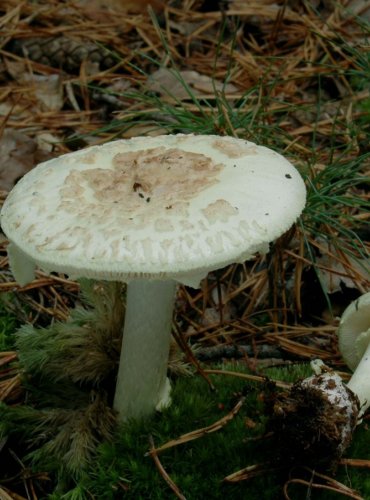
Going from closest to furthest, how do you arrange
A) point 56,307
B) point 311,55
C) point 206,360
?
point 206,360, point 56,307, point 311,55

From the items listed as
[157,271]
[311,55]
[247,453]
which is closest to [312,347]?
[247,453]

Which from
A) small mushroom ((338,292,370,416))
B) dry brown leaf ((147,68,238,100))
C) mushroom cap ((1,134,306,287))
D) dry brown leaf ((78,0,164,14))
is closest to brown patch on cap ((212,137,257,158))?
mushroom cap ((1,134,306,287))

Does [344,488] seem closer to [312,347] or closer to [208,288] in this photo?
[312,347]

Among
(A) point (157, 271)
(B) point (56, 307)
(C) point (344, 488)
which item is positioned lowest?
(B) point (56, 307)

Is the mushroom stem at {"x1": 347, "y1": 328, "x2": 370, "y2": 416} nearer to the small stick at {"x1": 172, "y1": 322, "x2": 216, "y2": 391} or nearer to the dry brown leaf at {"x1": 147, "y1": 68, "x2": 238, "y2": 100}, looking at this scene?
the small stick at {"x1": 172, "y1": 322, "x2": 216, "y2": 391}

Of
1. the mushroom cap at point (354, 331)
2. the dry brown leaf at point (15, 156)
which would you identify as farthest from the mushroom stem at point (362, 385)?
the dry brown leaf at point (15, 156)

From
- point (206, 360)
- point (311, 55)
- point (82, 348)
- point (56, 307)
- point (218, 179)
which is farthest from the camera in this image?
point (311, 55)

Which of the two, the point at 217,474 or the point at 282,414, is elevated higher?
the point at 282,414
